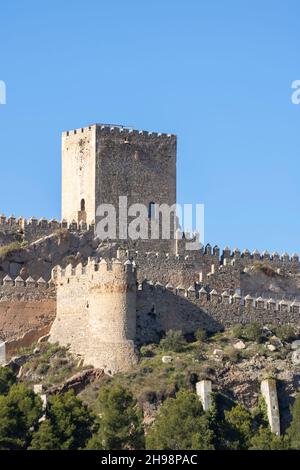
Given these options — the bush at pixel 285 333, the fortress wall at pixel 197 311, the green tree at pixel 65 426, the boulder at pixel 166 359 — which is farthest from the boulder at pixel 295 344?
the green tree at pixel 65 426

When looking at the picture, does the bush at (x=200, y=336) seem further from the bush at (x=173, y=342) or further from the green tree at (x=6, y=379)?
the green tree at (x=6, y=379)

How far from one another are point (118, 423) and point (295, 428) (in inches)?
274

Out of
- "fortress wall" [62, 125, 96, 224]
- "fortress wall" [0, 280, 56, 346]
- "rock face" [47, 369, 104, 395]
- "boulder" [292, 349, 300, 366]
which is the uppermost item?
"fortress wall" [62, 125, 96, 224]

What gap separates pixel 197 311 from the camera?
129 metres

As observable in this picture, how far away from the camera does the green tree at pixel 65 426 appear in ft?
385

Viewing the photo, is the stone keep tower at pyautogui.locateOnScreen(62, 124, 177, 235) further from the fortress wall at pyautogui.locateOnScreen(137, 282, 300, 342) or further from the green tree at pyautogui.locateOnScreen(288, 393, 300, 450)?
the green tree at pyautogui.locateOnScreen(288, 393, 300, 450)

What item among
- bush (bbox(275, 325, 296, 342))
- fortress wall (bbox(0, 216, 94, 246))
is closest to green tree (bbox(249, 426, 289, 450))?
bush (bbox(275, 325, 296, 342))

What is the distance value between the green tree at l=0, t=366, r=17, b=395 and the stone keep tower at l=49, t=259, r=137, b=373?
2875mm

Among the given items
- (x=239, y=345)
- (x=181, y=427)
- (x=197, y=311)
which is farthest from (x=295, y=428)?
(x=197, y=311)

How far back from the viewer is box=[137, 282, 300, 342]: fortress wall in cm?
12631
